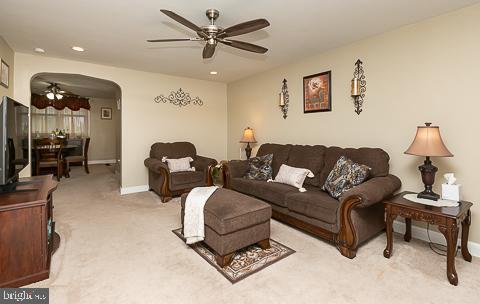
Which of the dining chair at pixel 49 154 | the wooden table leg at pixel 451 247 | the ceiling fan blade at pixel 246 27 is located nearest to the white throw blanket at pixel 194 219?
the ceiling fan blade at pixel 246 27

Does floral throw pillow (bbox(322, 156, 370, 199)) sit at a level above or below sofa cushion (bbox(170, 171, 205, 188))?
above

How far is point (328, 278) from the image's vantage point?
1.93 metres

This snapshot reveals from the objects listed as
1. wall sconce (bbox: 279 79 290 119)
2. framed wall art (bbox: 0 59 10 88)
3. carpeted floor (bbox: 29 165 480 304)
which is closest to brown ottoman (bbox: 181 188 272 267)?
carpeted floor (bbox: 29 165 480 304)

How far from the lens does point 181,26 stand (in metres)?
2.66

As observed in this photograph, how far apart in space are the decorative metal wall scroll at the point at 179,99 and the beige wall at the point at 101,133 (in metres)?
4.51

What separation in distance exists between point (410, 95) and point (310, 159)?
1361mm

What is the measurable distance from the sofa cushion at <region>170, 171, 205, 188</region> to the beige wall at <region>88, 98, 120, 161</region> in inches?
217

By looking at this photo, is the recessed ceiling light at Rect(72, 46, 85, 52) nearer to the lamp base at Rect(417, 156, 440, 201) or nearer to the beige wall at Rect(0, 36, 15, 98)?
the beige wall at Rect(0, 36, 15, 98)

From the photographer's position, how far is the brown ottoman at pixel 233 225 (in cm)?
207

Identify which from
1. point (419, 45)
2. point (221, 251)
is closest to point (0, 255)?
point (221, 251)

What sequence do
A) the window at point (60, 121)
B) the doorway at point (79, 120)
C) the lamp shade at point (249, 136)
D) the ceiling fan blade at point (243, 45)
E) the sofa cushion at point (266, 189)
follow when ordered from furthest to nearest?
the window at point (60, 121), the doorway at point (79, 120), the lamp shade at point (249, 136), the sofa cushion at point (266, 189), the ceiling fan blade at point (243, 45)

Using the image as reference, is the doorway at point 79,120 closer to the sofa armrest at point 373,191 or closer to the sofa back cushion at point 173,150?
the sofa back cushion at point 173,150

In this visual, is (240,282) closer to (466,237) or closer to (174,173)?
(466,237)

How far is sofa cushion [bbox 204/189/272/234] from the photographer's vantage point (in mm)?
2078
